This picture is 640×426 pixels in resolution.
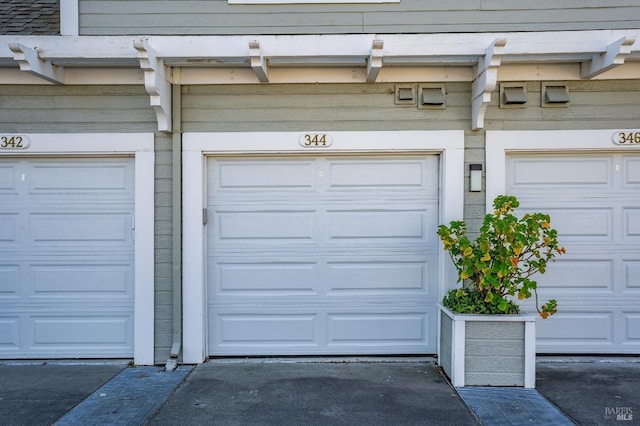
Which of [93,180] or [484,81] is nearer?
[484,81]

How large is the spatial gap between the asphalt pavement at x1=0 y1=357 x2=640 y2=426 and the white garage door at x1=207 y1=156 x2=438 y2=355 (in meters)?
0.22

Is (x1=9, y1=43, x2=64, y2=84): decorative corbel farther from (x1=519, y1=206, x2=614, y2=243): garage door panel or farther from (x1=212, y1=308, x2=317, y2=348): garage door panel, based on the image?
(x1=519, y1=206, x2=614, y2=243): garage door panel

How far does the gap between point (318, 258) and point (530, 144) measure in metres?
2.25

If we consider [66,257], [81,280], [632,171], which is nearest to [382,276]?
[632,171]

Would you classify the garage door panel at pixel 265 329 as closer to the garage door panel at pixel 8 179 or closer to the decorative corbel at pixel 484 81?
the garage door panel at pixel 8 179

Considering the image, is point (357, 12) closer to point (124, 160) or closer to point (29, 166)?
point (124, 160)

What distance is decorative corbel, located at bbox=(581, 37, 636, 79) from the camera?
4137 millimetres

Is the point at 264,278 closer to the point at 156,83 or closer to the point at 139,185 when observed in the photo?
the point at 139,185

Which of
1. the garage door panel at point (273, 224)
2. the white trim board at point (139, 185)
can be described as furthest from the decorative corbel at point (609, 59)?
the white trim board at point (139, 185)

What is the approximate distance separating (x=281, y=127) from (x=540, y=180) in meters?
2.51

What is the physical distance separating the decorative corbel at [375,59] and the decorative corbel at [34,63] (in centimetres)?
280

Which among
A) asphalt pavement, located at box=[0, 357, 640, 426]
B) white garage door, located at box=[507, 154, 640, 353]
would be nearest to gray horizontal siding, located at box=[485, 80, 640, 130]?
white garage door, located at box=[507, 154, 640, 353]

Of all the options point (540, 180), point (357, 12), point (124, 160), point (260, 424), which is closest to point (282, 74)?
point (357, 12)

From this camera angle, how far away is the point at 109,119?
15.6ft
